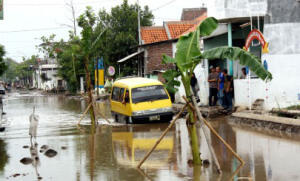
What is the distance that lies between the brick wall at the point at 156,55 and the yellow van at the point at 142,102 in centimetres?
1431

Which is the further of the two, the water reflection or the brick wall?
the brick wall

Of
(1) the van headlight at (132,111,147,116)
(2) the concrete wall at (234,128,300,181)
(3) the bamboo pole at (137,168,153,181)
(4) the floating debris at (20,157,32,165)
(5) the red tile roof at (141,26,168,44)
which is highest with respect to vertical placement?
(5) the red tile roof at (141,26,168,44)

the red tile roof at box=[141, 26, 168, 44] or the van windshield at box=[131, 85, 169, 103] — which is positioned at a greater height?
the red tile roof at box=[141, 26, 168, 44]

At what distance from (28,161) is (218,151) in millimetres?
4599

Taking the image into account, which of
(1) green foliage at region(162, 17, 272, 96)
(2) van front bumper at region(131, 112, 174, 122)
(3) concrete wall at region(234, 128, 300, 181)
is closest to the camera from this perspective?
(3) concrete wall at region(234, 128, 300, 181)

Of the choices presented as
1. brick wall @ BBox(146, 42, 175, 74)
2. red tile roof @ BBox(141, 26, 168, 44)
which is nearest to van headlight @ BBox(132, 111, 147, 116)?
brick wall @ BBox(146, 42, 175, 74)

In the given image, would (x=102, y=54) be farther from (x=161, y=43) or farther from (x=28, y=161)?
(x=28, y=161)

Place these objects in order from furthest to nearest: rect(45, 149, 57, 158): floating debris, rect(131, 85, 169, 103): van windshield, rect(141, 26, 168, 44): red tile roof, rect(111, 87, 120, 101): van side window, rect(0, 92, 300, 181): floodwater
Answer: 1. rect(141, 26, 168, 44): red tile roof
2. rect(111, 87, 120, 101): van side window
3. rect(131, 85, 169, 103): van windshield
4. rect(45, 149, 57, 158): floating debris
5. rect(0, 92, 300, 181): floodwater

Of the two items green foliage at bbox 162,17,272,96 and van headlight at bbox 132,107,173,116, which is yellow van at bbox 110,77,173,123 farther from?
green foliage at bbox 162,17,272,96

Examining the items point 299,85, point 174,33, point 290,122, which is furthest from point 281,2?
point 174,33

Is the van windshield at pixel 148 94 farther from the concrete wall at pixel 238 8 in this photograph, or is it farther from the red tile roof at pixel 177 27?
the red tile roof at pixel 177 27

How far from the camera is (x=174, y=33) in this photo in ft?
139

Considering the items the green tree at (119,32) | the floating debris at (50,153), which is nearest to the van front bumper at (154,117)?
the floating debris at (50,153)

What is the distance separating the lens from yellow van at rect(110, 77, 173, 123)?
787 inches
